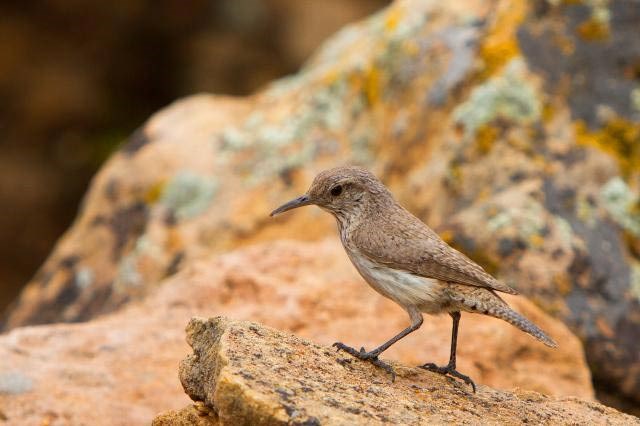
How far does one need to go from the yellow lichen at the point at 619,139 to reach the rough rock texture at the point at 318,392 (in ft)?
9.09

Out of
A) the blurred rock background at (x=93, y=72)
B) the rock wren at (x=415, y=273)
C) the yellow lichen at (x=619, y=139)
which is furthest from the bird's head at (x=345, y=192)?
the blurred rock background at (x=93, y=72)

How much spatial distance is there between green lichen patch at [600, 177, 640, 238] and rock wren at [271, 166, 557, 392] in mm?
2237

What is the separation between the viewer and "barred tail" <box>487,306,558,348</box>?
463cm

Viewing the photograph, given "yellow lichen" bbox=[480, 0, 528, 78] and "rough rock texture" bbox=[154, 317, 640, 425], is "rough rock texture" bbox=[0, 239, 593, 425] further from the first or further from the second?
"yellow lichen" bbox=[480, 0, 528, 78]

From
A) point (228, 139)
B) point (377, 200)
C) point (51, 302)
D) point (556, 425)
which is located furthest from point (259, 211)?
point (556, 425)

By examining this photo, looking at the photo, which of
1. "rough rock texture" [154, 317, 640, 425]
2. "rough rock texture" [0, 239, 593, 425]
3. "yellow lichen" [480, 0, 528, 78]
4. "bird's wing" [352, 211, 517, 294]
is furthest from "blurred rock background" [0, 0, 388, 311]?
"rough rock texture" [154, 317, 640, 425]

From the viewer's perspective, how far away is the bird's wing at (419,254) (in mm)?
5015

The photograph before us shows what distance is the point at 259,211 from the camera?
26.7 feet

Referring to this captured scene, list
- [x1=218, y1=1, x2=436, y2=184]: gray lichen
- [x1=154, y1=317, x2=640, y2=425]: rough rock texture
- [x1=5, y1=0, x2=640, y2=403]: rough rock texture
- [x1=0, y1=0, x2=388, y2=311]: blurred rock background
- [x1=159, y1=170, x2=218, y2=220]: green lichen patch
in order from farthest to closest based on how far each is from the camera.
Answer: [x1=0, y1=0, x2=388, y2=311]: blurred rock background, [x1=159, y1=170, x2=218, y2=220]: green lichen patch, [x1=218, y1=1, x2=436, y2=184]: gray lichen, [x1=5, y1=0, x2=640, y2=403]: rough rock texture, [x1=154, y1=317, x2=640, y2=425]: rough rock texture

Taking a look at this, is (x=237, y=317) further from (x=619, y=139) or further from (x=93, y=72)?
(x=93, y=72)

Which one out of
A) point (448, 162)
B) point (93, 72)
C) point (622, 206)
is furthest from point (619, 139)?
point (93, 72)

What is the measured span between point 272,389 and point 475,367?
2.67 metres

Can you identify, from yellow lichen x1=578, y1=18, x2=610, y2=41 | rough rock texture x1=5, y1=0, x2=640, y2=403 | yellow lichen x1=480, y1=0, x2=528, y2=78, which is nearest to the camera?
rough rock texture x1=5, y1=0, x2=640, y2=403

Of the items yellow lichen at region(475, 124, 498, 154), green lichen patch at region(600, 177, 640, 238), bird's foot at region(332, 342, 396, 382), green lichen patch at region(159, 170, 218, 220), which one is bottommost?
bird's foot at region(332, 342, 396, 382)
